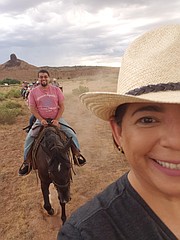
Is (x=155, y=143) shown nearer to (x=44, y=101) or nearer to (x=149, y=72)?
(x=149, y=72)

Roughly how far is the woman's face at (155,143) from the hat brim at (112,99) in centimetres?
5

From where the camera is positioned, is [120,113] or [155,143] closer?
[155,143]

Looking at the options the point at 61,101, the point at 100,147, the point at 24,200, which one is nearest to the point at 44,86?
the point at 61,101

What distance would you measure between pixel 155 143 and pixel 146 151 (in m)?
0.05

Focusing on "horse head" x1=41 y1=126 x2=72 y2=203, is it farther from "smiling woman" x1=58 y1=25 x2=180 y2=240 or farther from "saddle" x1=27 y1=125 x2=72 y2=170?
"smiling woman" x1=58 y1=25 x2=180 y2=240

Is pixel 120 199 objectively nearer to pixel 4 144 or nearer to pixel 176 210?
pixel 176 210

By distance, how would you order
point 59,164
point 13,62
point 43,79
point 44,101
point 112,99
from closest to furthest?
point 112,99
point 59,164
point 44,101
point 43,79
point 13,62

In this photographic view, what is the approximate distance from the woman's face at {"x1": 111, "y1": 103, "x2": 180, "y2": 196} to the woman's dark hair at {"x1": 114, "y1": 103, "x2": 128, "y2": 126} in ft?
0.10

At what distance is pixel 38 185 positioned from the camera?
650 cm

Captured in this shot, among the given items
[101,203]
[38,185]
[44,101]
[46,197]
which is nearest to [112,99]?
[101,203]

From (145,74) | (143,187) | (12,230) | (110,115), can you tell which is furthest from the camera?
(12,230)

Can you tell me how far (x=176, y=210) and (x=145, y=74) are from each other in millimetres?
608

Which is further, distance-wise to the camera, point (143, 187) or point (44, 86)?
point (44, 86)

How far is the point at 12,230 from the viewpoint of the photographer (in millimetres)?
4957
